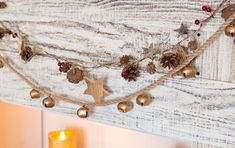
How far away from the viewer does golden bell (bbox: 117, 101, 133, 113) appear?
2.45 feet

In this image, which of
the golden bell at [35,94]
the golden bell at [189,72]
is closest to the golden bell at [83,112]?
the golden bell at [35,94]

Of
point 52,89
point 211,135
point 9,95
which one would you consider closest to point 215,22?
point 211,135

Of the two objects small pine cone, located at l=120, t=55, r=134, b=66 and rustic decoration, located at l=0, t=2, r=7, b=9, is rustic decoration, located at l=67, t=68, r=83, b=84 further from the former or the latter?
rustic decoration, located at l=0, t=2, r=7, b=9

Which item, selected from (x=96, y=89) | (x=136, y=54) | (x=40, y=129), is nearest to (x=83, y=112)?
(x=96, y=89)

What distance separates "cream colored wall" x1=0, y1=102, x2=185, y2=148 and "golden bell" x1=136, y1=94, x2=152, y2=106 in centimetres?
34

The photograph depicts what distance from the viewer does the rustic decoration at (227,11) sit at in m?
0.61

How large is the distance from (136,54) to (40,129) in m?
0.65

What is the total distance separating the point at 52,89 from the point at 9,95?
14cm

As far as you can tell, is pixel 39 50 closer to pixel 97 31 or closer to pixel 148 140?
pixel 97 31

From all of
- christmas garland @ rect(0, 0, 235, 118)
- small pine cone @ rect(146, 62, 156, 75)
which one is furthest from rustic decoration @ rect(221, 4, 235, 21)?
small pine cone @ rect(146, 62, 156, 75)

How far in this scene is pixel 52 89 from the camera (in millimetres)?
873

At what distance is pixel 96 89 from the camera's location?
79 centimetres

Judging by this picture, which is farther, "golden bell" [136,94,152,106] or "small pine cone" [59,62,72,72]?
"small pine cone" [59,62,72,72]

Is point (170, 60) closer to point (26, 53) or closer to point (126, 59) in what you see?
point (126, 59)
